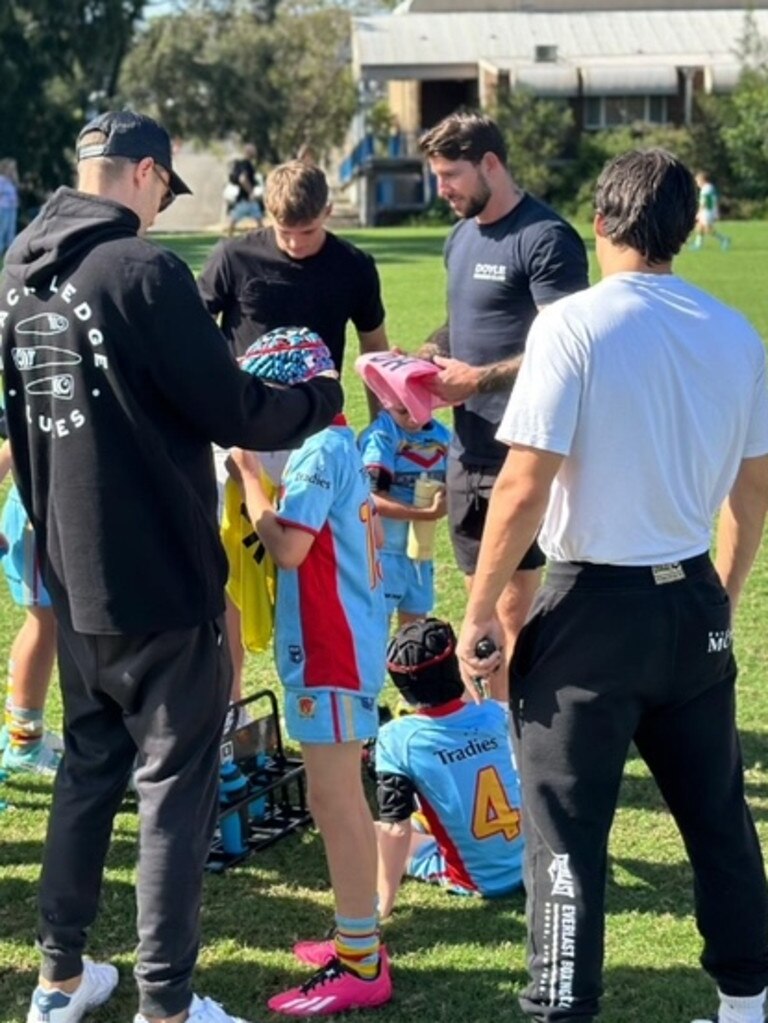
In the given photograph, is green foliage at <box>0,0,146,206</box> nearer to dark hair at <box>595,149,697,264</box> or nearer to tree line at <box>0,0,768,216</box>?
tree line at <box>0,0,768,216</box>

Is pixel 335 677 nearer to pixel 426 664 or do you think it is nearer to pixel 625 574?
pixel 426 664

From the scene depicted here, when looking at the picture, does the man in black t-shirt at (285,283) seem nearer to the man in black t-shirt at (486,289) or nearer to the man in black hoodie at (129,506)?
the man in black t-shirt at (486,289)

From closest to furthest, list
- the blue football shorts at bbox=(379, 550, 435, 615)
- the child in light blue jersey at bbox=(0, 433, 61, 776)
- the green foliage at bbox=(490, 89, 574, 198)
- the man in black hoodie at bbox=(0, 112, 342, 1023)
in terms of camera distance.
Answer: the man in black hoodie at bbox=(0, 112, 342, 1023)
the child in light blue jersey at bbox=(0, 433, 61, 776)
the blue football shorts at bbox=(379, 550, 435, 615)
the green foliage at bbox=(490, 89, 574, 198)

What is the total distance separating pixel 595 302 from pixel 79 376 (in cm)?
114

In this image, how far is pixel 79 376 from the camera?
142 inches

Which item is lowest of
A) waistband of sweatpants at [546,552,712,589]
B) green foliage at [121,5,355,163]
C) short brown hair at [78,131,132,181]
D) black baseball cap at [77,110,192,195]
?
waistband of sweatpants at [546,552,712,589]

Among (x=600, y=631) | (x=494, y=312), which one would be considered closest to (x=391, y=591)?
(x=494, y=312)

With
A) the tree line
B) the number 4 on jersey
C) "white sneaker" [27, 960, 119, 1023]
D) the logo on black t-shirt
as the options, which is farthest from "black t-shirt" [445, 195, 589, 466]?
the tree line

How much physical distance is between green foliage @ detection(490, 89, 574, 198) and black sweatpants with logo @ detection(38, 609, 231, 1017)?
162 feet

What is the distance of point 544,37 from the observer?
63.2 metres

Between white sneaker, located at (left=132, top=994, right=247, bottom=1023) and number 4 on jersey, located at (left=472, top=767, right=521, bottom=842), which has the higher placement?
number 4 on jersey, located at (left=472, top=767, right=521, bottom=842)

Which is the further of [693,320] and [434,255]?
[434,255]

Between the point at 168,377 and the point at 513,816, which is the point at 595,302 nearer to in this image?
the point at 168,377

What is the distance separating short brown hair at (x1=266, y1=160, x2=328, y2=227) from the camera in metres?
5.48
